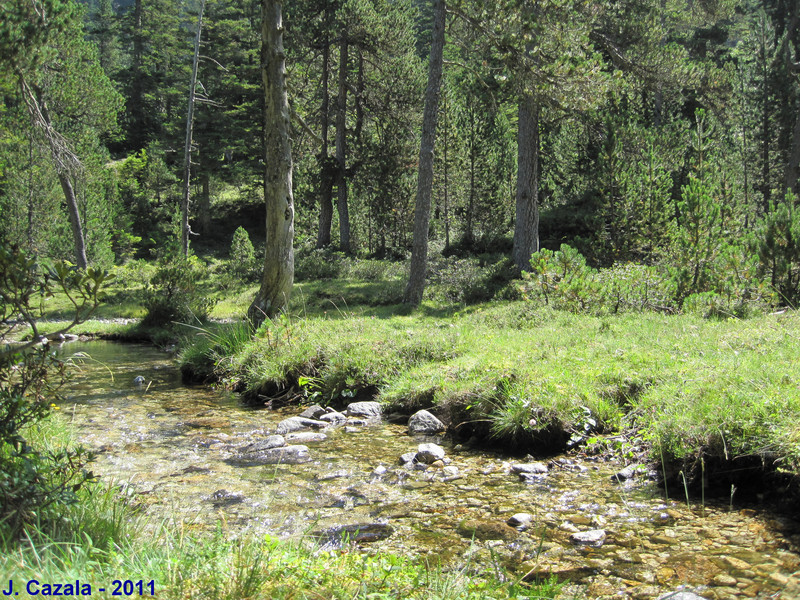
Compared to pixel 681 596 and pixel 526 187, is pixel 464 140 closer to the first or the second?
pixel 526 187

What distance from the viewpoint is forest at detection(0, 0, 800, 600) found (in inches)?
116

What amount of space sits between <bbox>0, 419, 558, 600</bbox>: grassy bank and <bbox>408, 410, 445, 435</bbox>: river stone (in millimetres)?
3261

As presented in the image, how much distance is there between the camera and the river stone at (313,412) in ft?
23.7

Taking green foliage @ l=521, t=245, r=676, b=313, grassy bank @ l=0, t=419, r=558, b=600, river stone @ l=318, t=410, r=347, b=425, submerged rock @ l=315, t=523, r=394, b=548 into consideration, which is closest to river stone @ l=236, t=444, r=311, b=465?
river stone @ l=318, t=410, r=347, b=425

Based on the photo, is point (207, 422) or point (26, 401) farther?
point (207, 422)

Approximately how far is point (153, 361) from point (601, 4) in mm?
14359

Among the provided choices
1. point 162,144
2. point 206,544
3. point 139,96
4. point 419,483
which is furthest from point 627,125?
point 139,96

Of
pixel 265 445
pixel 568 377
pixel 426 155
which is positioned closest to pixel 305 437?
pixel 265 445

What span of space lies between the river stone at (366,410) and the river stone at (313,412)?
360 millimetres

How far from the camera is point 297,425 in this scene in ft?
22.0

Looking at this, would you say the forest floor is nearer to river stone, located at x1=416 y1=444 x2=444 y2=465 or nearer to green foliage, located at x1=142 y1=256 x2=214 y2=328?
river stone, located at x1=416 y1=444 x2=444 y2=465

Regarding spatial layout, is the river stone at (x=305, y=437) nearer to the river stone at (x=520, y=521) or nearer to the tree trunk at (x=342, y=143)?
the river stone at (x=520, y=521)

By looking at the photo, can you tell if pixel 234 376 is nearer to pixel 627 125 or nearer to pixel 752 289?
pixel 752 289

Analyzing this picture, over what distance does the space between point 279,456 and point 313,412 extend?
1761 millimetres
